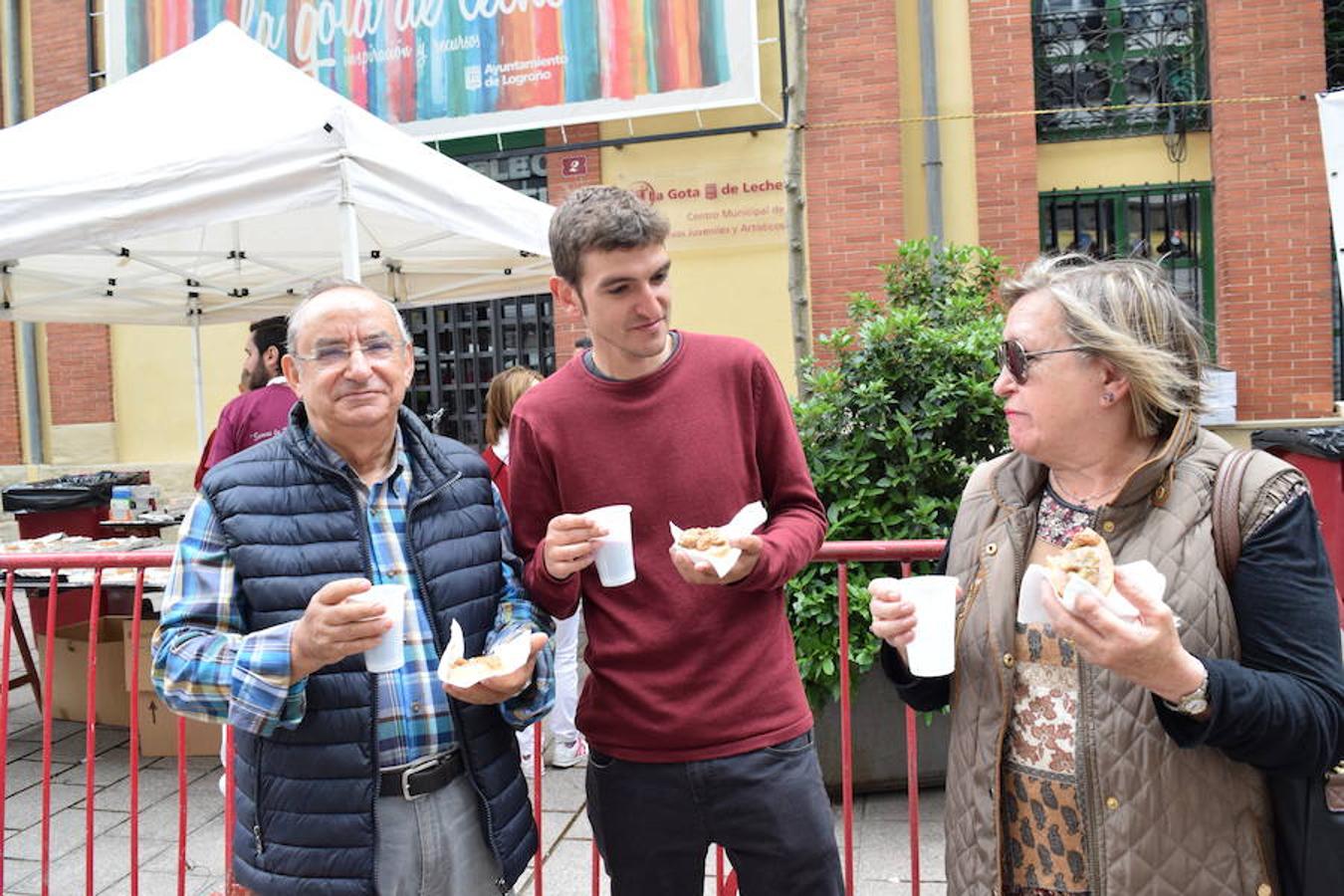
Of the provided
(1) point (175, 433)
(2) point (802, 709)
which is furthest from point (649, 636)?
(1) point (175, 433)

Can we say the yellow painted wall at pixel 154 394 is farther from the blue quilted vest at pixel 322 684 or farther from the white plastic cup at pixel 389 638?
the white plastic cup at pixel 389 638

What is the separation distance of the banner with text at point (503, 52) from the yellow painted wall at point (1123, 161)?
3.10m

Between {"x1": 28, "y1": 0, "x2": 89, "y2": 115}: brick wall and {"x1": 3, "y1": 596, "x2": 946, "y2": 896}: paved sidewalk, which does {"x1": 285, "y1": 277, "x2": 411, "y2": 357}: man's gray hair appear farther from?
{"x1": 28, "y1": 0, "x2": 89, "y2": 115}: brick wall

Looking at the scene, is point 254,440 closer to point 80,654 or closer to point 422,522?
point 80,654

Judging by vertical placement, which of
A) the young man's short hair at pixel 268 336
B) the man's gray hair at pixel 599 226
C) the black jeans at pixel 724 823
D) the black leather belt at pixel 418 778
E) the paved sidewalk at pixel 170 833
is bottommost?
the paved sidewalk at pixel 170 833

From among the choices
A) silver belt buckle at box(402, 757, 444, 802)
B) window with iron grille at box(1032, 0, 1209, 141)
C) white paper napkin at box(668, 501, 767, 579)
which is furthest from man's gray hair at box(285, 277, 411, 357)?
window with iron grille at box(1032, 0, 1209, 141)

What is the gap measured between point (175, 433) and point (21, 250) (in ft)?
24.5

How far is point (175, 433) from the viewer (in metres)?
11.4

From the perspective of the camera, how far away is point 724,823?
209 centimetres

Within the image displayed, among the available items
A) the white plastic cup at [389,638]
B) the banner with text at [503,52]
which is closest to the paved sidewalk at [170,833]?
the white plastic cup at [389,638]

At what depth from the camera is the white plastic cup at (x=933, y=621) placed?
179 centimetres

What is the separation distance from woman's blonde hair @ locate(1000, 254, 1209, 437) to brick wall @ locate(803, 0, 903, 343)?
7.99 metres

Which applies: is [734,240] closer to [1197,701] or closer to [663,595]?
[663,595]

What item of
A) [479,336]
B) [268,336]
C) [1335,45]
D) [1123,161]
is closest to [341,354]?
[268,336]
